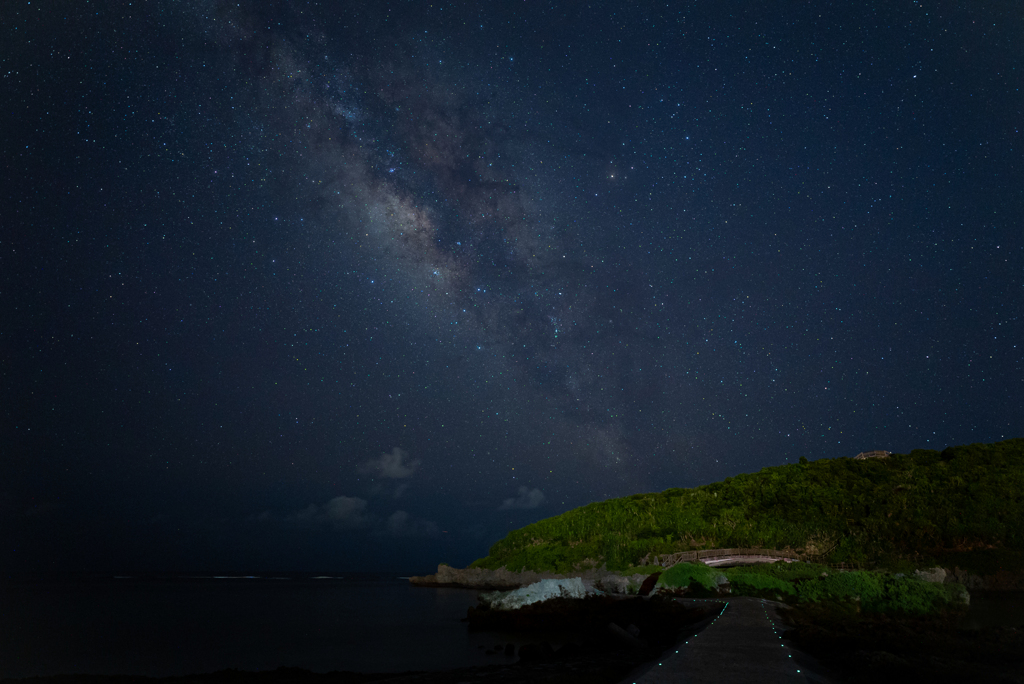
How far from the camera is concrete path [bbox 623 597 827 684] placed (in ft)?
36.1

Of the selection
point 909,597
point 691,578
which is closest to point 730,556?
point 691,578

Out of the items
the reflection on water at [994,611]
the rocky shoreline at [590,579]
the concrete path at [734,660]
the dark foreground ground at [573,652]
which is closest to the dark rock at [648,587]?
the dark foreground ground at [573,652]

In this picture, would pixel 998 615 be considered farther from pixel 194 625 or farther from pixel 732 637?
pixel 194 625

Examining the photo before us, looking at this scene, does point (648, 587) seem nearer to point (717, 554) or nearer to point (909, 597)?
point (909, 597)

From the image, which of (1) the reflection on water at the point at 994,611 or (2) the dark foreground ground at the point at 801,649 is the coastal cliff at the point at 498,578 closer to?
(1) the reflection on water at the point at 994,611

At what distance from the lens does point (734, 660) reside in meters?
12.7

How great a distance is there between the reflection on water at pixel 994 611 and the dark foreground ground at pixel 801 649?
5.70m

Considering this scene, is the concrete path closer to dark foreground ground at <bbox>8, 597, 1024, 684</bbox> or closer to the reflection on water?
dark foreground ground at <bbox>8, 597, 1024, 684</bbox>

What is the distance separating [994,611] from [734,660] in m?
43.1

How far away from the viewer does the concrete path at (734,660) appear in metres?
11.0

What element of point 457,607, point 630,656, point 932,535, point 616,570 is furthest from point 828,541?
point 630,656

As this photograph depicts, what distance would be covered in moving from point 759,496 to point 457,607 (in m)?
46.7

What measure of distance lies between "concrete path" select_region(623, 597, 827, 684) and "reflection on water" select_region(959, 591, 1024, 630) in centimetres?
1833

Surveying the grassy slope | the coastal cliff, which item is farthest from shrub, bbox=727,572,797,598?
the grassy slope
